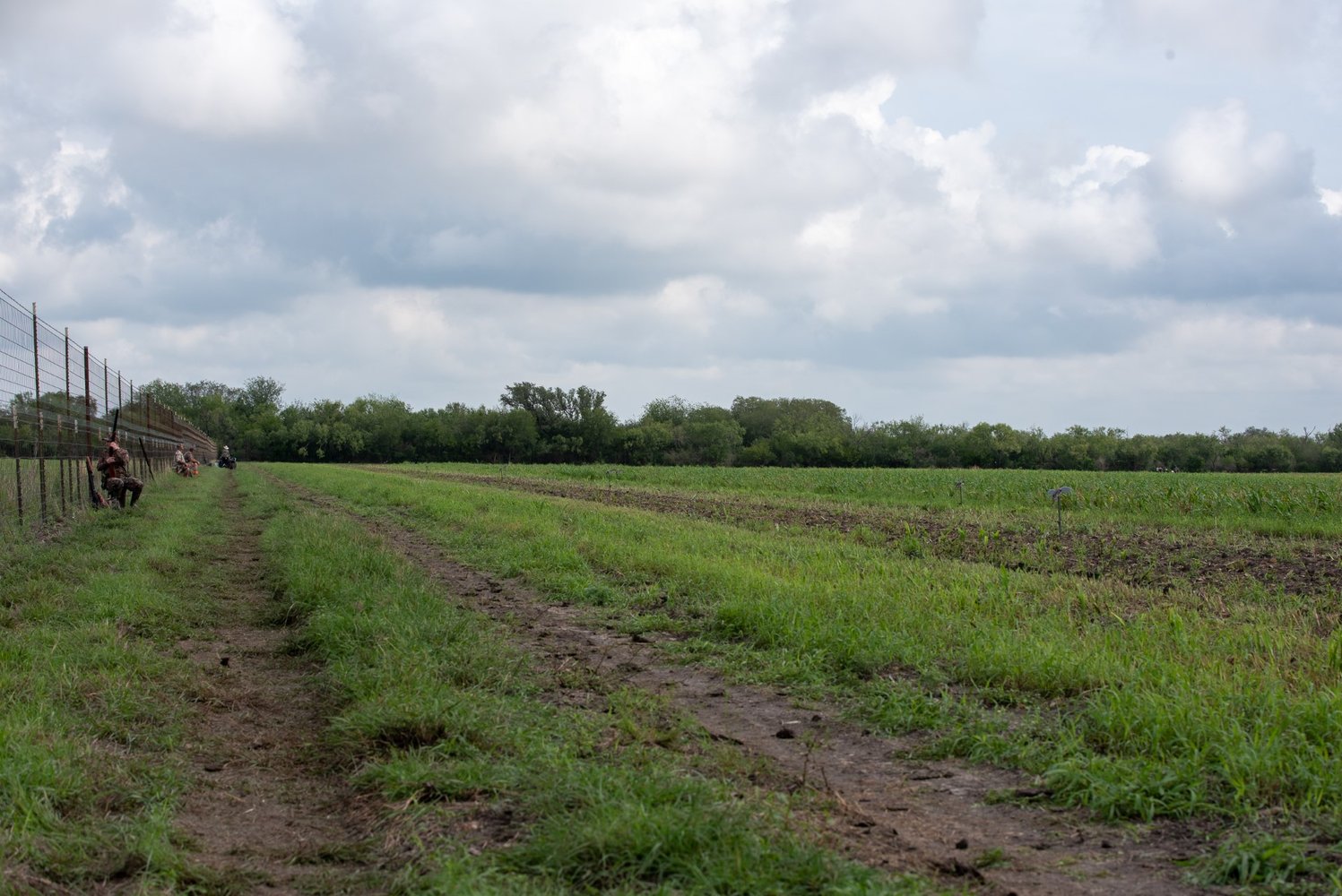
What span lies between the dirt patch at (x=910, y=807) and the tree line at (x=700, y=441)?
80247 mm

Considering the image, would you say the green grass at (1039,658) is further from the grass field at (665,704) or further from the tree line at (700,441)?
the tree line at (700,441)

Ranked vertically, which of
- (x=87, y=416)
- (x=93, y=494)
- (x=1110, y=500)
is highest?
(x=87, y=416)

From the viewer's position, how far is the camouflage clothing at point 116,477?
53.7 ft

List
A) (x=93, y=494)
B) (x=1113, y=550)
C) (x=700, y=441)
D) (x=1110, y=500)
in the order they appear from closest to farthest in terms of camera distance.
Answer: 1. (x=1113, y=550)
2. (x=93, y=494)
3. (x=1110, y=500)
4. (x=700, y=441)

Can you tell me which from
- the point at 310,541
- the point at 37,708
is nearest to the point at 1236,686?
the point at 37,708

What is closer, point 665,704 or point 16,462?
point 665,704

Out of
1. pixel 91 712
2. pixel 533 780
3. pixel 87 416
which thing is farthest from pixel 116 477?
pixel 533 780

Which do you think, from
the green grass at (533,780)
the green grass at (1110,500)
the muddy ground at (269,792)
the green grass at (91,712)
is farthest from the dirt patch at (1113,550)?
the green grass at (91,712)

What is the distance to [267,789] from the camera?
14.3 feet

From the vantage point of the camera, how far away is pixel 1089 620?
7582 millimetres

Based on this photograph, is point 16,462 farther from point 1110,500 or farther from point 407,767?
point 1110,500

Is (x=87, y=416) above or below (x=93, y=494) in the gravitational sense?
above

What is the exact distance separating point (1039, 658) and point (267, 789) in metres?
4.64

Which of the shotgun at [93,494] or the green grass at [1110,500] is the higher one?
the shotgun at [93,494]
